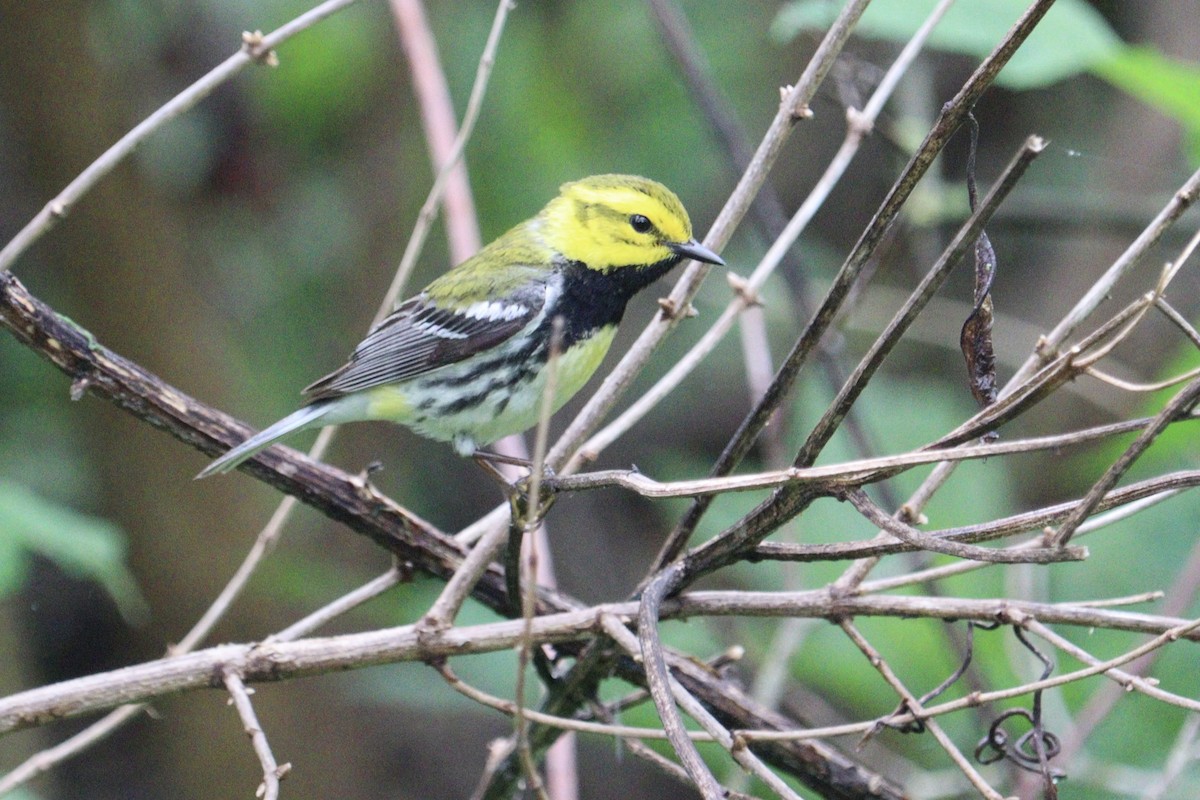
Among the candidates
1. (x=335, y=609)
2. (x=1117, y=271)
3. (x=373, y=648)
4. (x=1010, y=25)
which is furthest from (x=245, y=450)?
(x=1010, y=25)

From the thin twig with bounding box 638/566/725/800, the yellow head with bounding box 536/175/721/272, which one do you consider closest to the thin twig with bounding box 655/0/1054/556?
the thin twig with bounding box 638/566/725/800

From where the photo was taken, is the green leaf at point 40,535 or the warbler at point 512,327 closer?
the green leaf at point 40,535

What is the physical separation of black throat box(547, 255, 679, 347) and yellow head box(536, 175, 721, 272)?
0.02 metres

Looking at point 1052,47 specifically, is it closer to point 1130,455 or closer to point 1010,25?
point 1010,25

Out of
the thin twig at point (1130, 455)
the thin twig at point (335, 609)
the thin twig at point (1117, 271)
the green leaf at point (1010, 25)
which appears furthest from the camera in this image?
the green leaf at point (1010, 25)

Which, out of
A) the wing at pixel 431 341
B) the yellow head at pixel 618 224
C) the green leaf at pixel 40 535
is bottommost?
the green leaf at pixel 40 535

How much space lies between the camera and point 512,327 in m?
2.87

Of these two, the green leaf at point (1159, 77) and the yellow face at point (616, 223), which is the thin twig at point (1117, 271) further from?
the yellow face at point (616, 223)

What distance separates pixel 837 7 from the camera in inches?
112

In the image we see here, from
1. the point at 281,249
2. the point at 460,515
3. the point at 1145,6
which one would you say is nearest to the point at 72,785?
the point at 460,515

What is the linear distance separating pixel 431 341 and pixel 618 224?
1.76ft

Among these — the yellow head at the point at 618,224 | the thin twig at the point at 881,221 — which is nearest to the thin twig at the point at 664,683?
the thin twig at the point at 881,221

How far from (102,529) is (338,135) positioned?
272 centimetres

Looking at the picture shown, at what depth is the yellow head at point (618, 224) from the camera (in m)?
2.86
